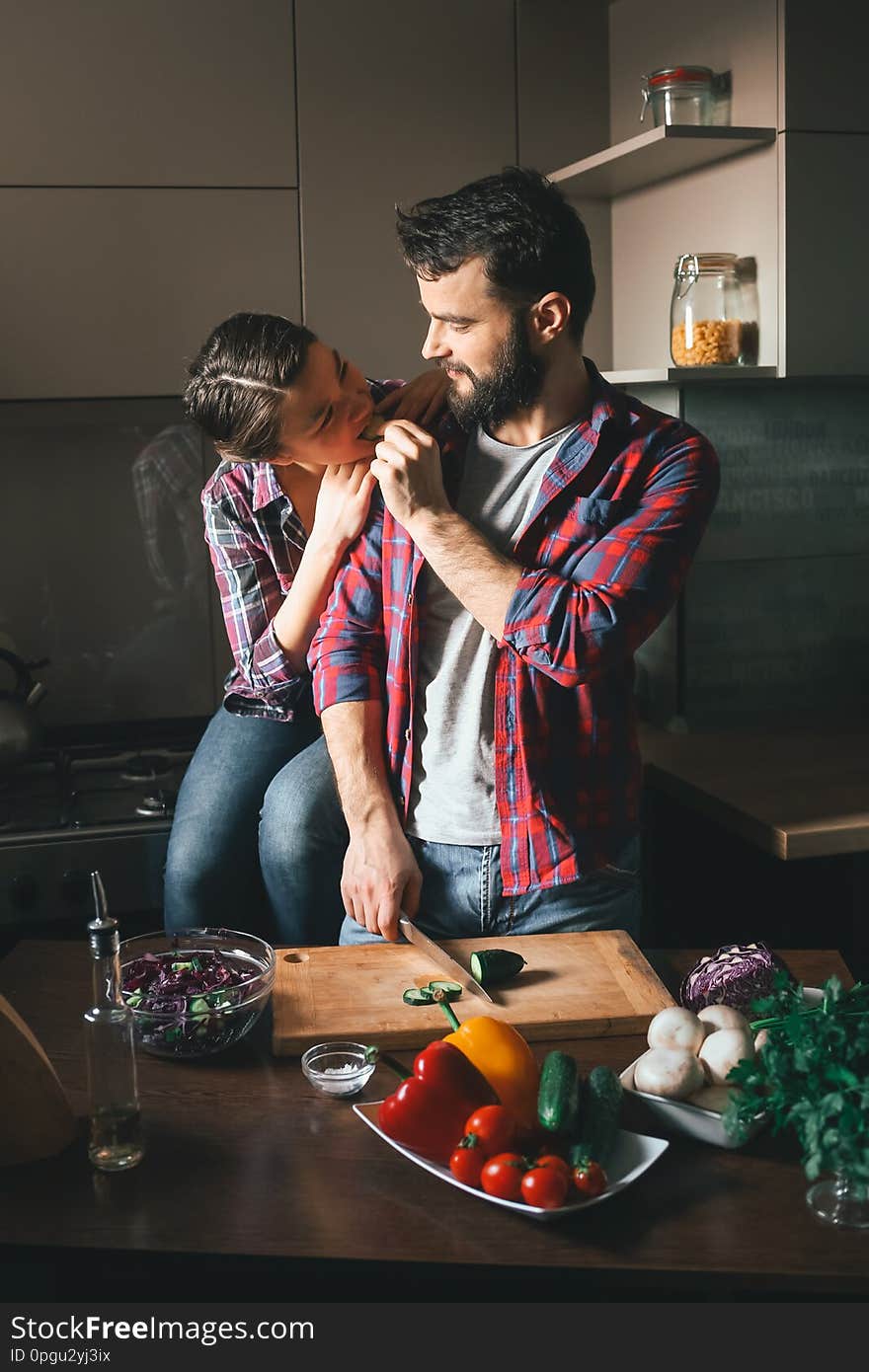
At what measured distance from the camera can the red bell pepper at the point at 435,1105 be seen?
128 cm

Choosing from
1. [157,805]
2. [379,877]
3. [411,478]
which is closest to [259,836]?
[157,805]

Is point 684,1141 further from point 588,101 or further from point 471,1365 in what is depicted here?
point 588,101

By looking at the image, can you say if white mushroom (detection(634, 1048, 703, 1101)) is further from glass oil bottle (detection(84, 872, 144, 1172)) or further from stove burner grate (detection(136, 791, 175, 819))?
stove burner grate (detection(136, 791, 175, 819))

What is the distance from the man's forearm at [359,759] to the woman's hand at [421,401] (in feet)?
1.41

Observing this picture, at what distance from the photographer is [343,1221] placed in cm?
121

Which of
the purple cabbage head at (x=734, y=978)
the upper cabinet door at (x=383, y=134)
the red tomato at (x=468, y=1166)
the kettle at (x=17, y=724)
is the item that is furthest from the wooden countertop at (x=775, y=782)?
the kettle at (x=17, y=724)

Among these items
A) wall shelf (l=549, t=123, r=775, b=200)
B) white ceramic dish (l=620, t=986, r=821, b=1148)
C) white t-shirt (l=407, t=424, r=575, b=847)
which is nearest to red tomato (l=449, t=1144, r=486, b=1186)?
white ceramic dish (l=620, t=986, r=821, b=1148)

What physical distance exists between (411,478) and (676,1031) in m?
0.83

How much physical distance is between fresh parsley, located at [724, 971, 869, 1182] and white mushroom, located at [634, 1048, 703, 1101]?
2.7 inches

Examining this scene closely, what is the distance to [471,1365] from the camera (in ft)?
3.94

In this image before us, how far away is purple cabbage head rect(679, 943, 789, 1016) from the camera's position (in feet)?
4.91

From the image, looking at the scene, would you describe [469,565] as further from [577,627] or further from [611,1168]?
[611,1168]

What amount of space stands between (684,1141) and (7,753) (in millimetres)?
1752

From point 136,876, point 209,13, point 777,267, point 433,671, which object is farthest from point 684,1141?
point 209,13
